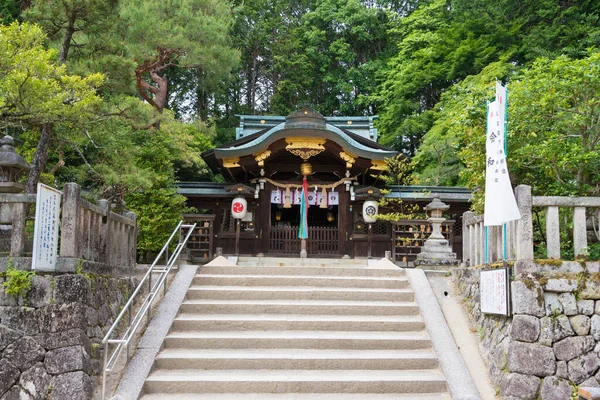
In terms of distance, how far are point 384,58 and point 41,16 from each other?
21686 millimetres

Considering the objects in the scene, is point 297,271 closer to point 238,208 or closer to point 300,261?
point 300,261

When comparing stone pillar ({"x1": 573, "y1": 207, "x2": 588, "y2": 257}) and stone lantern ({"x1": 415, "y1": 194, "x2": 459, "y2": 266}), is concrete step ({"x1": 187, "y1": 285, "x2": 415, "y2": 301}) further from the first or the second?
stone pillar ({"x1": 573, "y1": 207, "x2": 588, "y2": 257})

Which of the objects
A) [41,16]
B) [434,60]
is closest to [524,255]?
[41,16]

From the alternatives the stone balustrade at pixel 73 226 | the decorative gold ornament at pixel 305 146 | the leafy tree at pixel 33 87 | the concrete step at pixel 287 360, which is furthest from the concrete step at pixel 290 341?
the decorative gold ornament at pixel 305 146

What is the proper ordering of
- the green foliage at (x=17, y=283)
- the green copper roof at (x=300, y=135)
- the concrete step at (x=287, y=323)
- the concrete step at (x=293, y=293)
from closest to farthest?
the green foliage at (x=17, y=283) → the concrete step at (x=287, y=323) → the concrete step at (x=293, y=293) → the green copper roof at (x=300, y=135)

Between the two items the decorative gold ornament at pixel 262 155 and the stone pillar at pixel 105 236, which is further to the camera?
the decorative gold ornament at pixel 262 155

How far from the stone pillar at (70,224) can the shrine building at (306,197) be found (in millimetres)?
7620

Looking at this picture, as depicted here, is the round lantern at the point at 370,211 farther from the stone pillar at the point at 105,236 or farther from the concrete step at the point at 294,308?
the stone pillar at the point at 105,236

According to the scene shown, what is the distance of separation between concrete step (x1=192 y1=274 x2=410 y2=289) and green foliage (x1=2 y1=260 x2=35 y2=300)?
2881mm

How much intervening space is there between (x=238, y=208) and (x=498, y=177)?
9260 mm

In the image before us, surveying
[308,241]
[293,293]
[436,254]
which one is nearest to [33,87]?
→ [293,293]

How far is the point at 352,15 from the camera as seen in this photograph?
28.6m

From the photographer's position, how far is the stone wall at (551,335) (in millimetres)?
5359

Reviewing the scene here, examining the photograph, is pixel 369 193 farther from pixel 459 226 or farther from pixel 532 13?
pixel 532 13
